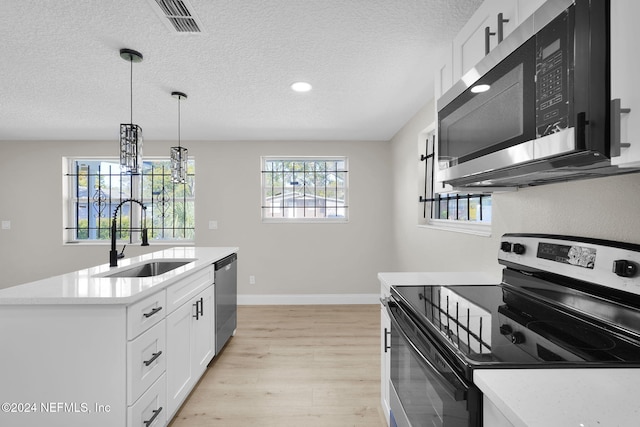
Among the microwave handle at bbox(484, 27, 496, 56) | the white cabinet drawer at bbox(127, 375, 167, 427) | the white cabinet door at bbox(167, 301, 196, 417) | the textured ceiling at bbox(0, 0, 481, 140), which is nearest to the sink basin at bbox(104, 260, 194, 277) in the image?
the white cabinet door at bbox(167, 301, 196, 417)

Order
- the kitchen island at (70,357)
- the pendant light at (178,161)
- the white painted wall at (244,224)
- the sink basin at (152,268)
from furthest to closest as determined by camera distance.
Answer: the white painted wall at (244,224) < the pendant light at (178,161) < the sink basin at (152,268) < the kitchen island at (70,357)

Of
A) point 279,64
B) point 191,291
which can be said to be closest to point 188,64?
point 279,64

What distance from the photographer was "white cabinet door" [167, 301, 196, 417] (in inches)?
70.4

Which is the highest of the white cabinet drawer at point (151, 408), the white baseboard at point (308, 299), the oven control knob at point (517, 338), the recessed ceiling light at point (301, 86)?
the recessed ceiling light at point (301, 86)

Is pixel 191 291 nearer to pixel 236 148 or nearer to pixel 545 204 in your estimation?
pixel 545 204

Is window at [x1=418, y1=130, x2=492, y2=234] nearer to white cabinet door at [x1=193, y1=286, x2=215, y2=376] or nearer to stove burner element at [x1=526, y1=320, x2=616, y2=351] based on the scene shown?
stove burner element at [x1=526, y1=320, x2=616, y2=351]

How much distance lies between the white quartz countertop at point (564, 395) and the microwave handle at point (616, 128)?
490mm

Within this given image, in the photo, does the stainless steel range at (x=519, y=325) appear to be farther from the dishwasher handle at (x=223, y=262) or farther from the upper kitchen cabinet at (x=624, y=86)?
the dishwasher handle at (x=223, y=262)

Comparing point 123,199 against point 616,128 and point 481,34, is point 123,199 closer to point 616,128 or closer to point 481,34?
point 481,34

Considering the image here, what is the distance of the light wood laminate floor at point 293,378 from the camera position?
191 cm

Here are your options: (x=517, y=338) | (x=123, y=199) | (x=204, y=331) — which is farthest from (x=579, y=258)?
(x=123, y=199)

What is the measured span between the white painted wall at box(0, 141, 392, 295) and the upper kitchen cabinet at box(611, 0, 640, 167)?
11.7 feet

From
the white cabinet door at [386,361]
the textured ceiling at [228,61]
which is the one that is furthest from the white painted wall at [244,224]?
the white cabinet door at [386,361]

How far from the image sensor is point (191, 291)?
212 centimetres
